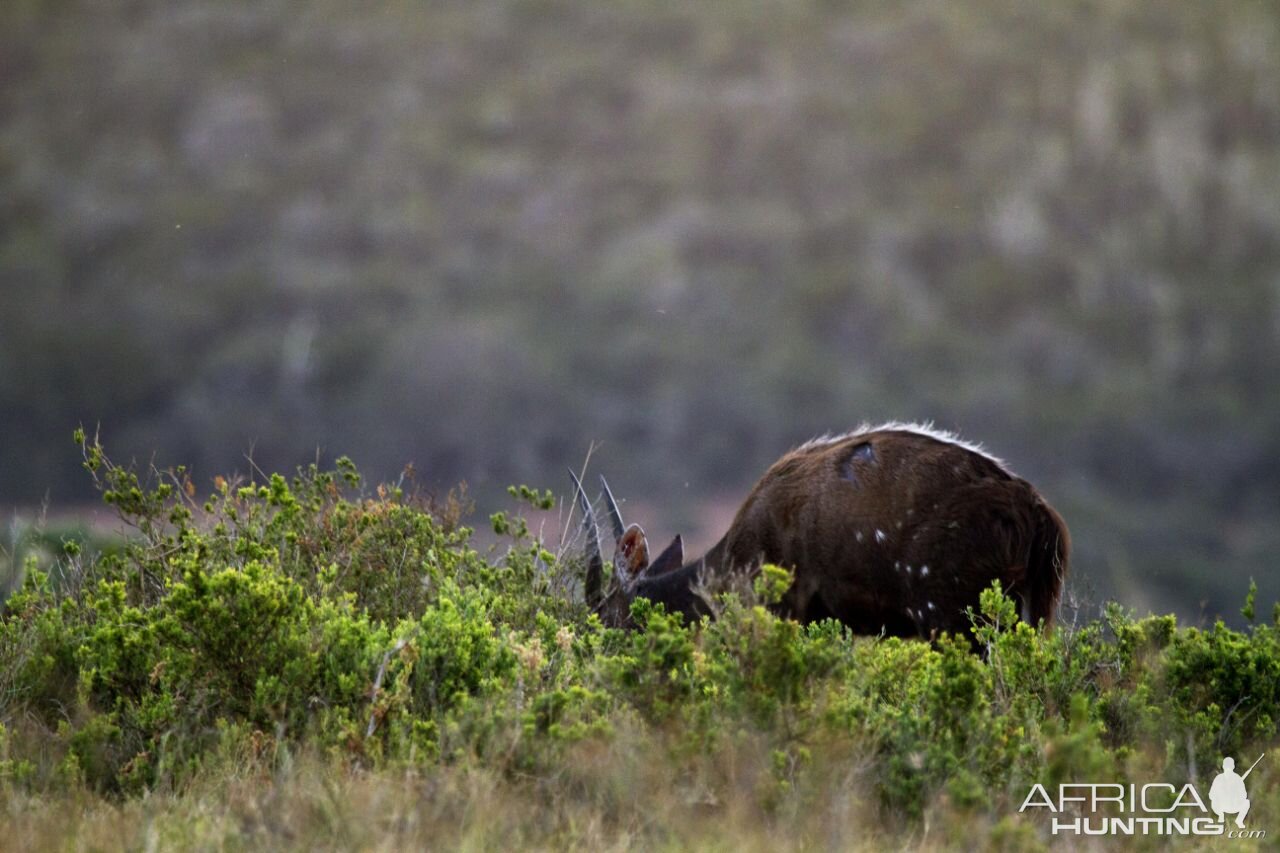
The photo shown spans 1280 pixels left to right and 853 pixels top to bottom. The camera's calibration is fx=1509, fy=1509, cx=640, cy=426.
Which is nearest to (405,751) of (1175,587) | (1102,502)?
(1175,587)

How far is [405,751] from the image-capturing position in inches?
213

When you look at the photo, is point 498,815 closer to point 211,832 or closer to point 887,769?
point 211,832

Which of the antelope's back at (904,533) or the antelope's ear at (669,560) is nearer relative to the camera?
the antelope's back at (904,533)

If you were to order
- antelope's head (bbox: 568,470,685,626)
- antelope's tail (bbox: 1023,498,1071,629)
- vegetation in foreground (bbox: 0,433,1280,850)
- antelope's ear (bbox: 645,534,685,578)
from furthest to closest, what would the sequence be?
antelope's ear (bbox: 645,534,685,578) → antelope's head (bbox: 568,470,685,626) → antelope's tail (bbox: 1023,498,1071,629) → vegetation in foreground (bbox: 0,433,1280,850)

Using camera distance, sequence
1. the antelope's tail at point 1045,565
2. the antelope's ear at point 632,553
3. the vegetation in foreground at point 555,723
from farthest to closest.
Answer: the antelope's ear at point 632,553 < the antelope's tail at point 1045,565 < the vegetation in foreground at point 555,723

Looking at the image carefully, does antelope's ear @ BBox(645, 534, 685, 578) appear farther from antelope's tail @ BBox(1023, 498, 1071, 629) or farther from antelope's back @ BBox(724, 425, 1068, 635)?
antelope's tail @ BBox(1023, 498, 1071, 629)

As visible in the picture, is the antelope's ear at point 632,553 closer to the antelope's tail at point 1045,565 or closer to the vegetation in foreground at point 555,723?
the vegetation in foreground at point 555,723

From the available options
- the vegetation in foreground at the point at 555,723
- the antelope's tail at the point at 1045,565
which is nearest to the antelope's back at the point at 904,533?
the antelope's tail at the point at 1045,565

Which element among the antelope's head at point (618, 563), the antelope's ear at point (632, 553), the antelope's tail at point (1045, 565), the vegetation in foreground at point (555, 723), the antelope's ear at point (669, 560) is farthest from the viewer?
the antelope's ear at point (669, 560)

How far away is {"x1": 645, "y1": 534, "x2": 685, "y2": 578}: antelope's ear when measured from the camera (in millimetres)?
9945

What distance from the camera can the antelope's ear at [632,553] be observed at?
9648mm

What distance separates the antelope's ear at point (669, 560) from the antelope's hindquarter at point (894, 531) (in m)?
0.95

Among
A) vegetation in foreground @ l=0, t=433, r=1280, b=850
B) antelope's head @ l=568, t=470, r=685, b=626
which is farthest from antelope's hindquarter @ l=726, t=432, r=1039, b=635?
antelope's head @ l=568, t=470, r=685, b=626

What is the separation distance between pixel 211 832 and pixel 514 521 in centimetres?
433
